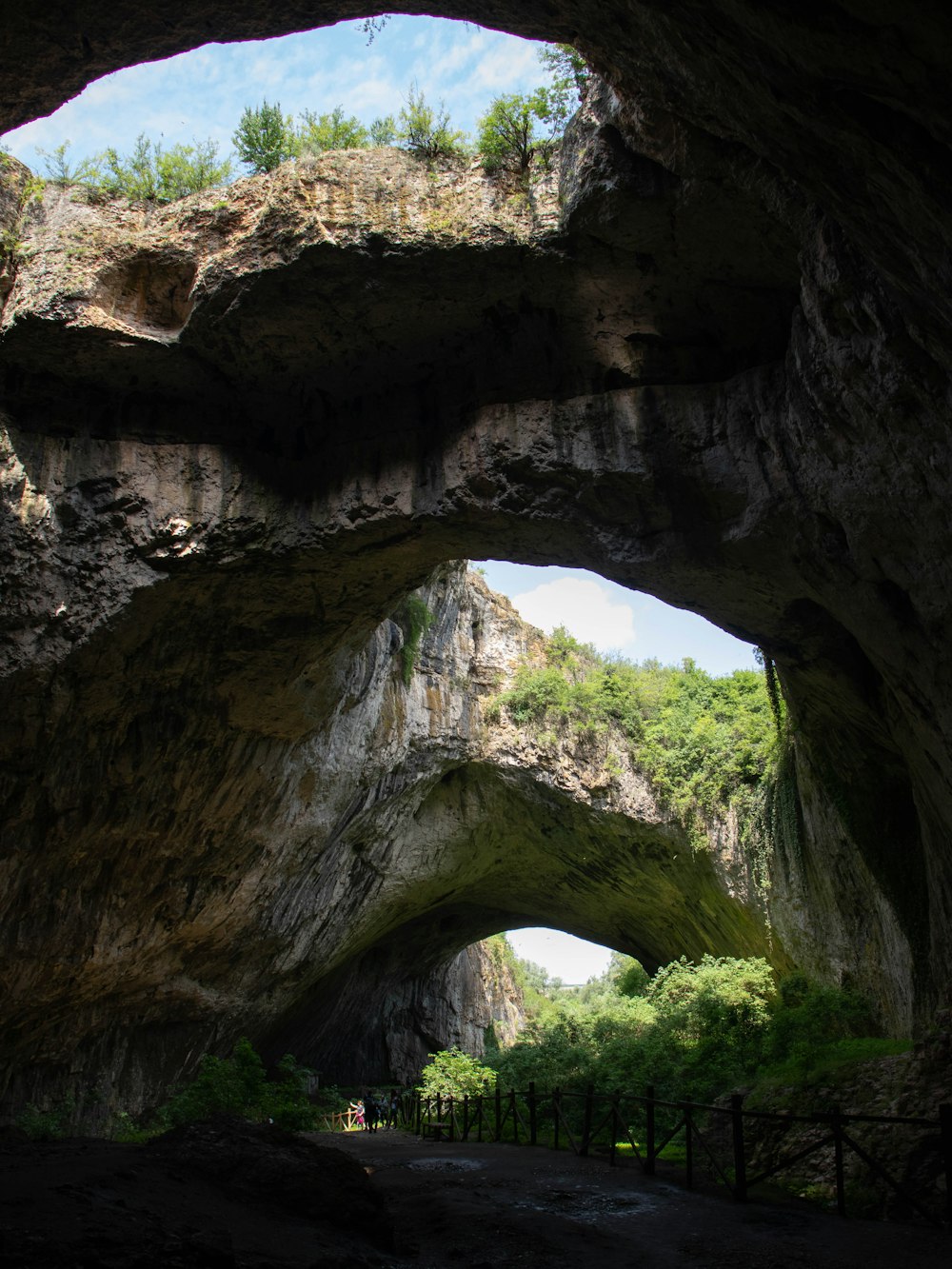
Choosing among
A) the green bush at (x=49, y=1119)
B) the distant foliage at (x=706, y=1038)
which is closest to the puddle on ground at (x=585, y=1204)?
the distant foliage at (x=706, y=1038)

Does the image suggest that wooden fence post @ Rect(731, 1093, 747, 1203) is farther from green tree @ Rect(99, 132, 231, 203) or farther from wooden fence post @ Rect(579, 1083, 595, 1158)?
green tree @ Rect(99, 132, 231, 203)

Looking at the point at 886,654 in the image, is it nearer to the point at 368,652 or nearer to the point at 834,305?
the point at 834,305

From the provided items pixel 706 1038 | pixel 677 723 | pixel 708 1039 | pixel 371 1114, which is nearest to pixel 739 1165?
pixel 708 1039

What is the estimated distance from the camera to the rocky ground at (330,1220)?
4355mm

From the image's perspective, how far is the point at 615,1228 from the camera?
6.24m

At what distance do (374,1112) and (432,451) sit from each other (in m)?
15.4

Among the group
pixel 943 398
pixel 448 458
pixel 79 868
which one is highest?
pixel 448 458

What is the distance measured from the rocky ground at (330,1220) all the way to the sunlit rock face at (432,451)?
4.02 m

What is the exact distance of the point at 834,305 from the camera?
6.45 m

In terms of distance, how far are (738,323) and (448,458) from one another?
3283mm

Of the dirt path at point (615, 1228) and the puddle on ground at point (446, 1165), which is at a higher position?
the dirt path at point (615, 1228)

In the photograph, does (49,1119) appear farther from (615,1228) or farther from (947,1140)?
(947,1140)

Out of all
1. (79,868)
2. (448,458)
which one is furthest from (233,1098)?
(448,458)

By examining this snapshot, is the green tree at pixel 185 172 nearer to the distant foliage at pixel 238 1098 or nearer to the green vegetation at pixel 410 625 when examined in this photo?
the green vegetation at pixel 410 625
